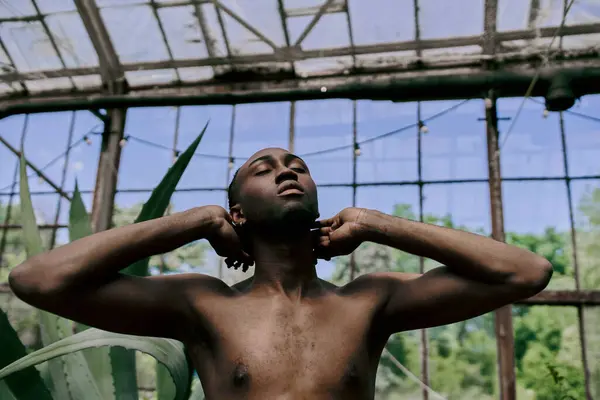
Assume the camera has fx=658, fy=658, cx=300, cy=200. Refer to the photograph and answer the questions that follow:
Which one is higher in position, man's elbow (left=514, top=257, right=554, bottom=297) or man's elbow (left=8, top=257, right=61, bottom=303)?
man's elbow (left=514, top=257, right=554, bottom=297)

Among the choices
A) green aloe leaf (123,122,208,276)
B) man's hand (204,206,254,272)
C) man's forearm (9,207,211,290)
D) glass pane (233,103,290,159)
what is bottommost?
man's forearm (9,207,211,290)

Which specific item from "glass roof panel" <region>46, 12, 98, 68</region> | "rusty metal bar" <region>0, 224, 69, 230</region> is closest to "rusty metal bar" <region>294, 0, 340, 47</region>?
"glass roof panel" <region>46, 12, 98, 68</region>

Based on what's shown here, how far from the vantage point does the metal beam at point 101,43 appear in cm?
607

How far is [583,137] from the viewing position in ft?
18.9

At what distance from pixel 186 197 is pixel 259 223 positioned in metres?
4.93

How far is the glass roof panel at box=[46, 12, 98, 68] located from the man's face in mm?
5461

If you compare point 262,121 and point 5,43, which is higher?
point 5,43

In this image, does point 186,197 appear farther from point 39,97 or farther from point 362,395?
point 362,395

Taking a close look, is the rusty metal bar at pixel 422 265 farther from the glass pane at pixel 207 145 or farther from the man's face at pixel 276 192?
the man's face at pixel 276 192

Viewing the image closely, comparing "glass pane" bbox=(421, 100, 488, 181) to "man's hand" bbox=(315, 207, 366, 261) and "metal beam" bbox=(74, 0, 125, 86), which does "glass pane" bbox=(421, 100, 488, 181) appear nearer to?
"metal beam" bbox=(74, 0, 125, 86)

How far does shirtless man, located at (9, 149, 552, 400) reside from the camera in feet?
3.96

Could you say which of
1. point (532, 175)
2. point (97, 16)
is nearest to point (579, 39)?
point (532, 175)

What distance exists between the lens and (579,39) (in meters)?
5.77

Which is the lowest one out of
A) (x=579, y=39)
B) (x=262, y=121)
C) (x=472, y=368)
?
(x=472, y=368)
